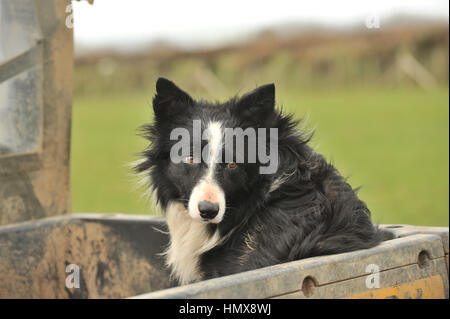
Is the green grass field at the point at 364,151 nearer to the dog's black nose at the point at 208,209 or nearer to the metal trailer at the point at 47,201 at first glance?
the metal trailer at the point at 47,201

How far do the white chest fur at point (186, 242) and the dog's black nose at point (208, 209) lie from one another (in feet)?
0.83

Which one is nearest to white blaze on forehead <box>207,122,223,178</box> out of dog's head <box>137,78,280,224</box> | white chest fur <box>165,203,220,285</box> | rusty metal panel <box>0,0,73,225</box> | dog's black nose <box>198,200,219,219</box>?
dog's head <box>137,78,280,224</box>

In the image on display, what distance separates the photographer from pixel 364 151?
612 inches

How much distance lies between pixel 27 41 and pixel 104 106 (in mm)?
29374

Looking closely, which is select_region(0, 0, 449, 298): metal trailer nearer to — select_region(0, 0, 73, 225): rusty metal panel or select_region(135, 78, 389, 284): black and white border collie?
select_region(0, 0, 73, 225): rusty metal panel

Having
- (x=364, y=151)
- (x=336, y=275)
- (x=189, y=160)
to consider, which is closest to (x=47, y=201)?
(x=189, y=160)

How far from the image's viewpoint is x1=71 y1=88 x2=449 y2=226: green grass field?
9.06m

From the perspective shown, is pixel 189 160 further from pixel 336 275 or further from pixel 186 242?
pixel 336 275

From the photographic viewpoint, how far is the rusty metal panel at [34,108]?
407cm

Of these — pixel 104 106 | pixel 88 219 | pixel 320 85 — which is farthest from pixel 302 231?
pixel 320 85

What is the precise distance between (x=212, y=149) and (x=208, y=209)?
0.31 meters

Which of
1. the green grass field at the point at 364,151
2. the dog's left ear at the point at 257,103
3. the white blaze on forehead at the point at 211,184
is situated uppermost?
the green grass field at the point at 364,151

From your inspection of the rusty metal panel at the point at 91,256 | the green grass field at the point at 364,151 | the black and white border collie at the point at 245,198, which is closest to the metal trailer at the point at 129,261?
the rusty metal panel at the point at 91,256

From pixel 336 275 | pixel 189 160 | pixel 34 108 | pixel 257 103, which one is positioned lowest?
pixel 336 275
